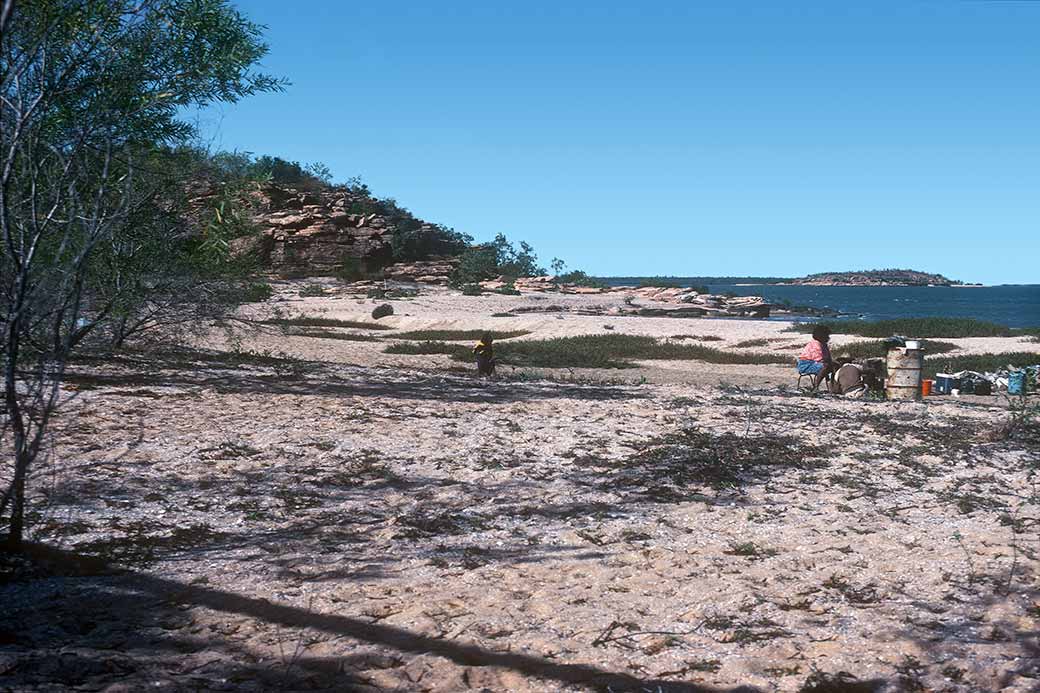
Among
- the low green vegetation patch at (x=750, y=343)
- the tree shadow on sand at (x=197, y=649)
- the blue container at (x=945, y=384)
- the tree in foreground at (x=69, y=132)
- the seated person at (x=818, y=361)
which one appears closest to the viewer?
the tree shadow on sand at (x=197, y=649)

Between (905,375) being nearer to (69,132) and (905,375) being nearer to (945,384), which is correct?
(945,384)

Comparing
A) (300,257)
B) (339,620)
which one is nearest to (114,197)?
(339,620)

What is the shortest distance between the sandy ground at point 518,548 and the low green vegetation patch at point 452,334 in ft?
70.8

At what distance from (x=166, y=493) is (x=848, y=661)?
201 inches

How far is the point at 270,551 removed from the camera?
239 inches

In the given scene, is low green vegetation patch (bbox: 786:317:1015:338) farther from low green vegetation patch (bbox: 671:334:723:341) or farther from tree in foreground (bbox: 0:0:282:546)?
tree in foreground (bbox: 0:0:282:546)

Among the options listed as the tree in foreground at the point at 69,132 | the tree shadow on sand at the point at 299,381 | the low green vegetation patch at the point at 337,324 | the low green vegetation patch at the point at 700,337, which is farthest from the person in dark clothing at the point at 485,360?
the low green vegetation patch at the point at 337,324

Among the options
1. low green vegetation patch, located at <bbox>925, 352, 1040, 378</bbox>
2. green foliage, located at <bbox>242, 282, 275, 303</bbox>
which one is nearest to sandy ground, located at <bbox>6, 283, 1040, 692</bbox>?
green foliage, located at <bbox>242, 282, 275, 303</bbox>

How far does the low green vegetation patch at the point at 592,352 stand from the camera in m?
24.4

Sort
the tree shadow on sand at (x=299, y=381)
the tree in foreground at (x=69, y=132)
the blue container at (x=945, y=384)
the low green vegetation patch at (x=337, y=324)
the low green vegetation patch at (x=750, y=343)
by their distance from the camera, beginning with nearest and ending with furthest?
the tree in foreground at (x=69, y=132), the tree shadow on sand at (x=299, y=381), the blue container at (x=945, y=384), the low green vegetation patch at (x=750, y=343), the low green vegetation patch at (x=337, y=324)

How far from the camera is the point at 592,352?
27.7 meters

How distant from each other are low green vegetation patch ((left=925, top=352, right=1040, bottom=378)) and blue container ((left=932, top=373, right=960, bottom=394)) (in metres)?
4.50

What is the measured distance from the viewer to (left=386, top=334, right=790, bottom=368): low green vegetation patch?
80.1ft

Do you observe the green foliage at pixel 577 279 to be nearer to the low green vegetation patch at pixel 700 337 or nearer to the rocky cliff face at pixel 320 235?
the rocky cliff face at pixel 320 235
